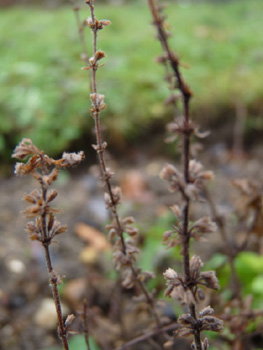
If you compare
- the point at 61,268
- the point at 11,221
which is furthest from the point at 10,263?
the point at 11,221

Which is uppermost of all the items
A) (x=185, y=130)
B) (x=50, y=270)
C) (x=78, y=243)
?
(x=185, y=130)

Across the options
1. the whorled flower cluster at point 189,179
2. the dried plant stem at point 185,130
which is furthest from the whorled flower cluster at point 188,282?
the whorled flower cluster at point 189,179

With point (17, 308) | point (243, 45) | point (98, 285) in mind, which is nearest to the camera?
point (17, 308)

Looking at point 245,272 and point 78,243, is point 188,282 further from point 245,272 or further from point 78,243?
point 78,243

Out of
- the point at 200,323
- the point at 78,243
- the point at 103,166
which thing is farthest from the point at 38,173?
the point at 78,243

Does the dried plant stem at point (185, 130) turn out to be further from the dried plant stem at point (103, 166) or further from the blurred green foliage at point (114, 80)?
the blurred green foliage at point (114, 80)

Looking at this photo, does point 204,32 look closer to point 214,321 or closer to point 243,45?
point 243,45

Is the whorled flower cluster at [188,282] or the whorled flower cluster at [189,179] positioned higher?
the whorled flower cluster at [189,179]

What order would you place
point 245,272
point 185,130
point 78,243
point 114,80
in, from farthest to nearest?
point 114,80, point 78,243, point 245,272, point 185,130
